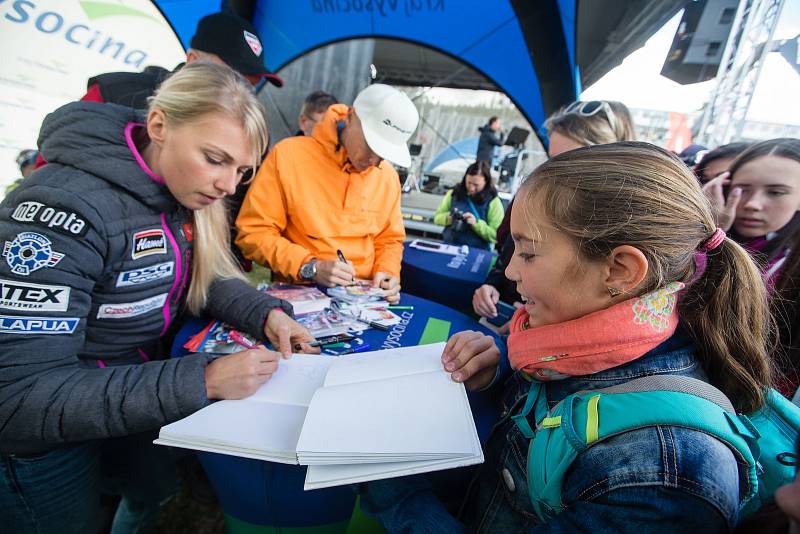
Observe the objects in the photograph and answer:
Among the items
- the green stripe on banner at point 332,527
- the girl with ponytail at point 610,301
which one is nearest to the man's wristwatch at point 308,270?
the green stripe on banner at point 332,527

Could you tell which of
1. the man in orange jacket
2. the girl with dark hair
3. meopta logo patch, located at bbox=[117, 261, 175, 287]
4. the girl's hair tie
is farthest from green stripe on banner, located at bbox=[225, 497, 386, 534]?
the girl with dark hair

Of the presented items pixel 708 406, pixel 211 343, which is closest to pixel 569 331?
pixel 708 406

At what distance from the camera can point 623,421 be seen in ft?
1.91

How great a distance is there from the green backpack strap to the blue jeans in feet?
3.77

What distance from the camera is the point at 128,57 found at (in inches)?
127

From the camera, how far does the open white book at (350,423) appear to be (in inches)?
27.1

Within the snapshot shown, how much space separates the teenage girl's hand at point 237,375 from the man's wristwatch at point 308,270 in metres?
0.85

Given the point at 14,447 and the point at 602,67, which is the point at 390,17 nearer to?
the point at 14,447

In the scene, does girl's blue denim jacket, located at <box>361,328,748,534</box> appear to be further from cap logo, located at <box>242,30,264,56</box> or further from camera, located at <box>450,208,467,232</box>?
camera, located at <box>450,208,467,232</box>

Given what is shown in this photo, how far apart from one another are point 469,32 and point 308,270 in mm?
3893

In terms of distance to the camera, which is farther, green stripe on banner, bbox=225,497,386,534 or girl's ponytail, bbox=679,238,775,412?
green stripe on banner, bbox=225,497,386,534

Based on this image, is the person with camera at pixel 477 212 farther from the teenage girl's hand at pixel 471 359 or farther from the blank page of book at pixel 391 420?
the blank page of book at pixel 391 420

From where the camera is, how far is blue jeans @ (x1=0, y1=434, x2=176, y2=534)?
0.93m

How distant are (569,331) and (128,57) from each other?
410cm
